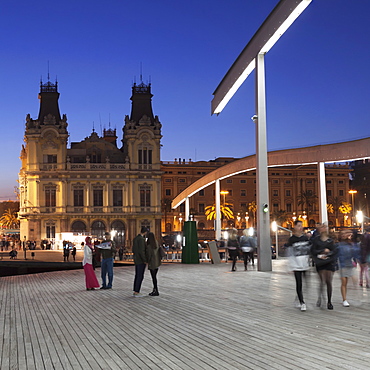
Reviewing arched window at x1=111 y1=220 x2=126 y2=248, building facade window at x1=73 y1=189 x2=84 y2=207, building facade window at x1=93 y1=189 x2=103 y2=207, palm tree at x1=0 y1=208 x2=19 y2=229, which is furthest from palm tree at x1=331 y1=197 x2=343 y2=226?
palm tree at x1=0 y1=208 x2=19 y2=229

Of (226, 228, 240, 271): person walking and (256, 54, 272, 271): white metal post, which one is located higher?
(256, 54, 272, 271): white metal post

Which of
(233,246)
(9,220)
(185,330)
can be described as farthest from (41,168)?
(9,220)

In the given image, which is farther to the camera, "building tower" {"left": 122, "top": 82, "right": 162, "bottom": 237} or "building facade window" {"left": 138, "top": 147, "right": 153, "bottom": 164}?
"building facade window" {"left": 138, "top": 147, "right": 153, "bottom": 164}

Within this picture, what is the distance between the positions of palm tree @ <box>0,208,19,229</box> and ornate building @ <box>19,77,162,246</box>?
255ft

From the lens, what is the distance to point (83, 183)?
70688 mm

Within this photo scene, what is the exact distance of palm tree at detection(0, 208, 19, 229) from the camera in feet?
479

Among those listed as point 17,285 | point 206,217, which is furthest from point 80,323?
point 206,217

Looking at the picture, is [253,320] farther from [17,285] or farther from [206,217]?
[206,217]

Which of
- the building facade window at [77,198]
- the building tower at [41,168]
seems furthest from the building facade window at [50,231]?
the building facade window at [77,198]

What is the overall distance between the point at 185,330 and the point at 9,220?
147178 millimetres

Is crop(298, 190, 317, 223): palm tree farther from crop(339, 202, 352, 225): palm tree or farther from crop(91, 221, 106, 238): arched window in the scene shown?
crop(91, 221, 106, 238): arched window

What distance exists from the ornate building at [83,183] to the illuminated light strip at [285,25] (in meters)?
52.2

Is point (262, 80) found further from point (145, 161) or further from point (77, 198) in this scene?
point (77, 198)

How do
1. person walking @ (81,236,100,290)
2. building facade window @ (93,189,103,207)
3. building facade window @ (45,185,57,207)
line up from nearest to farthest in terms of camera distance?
person walking @ (81,236,100,290), building facade window @ (45,185,57,207), building facade window @ (93,189,103,207)
